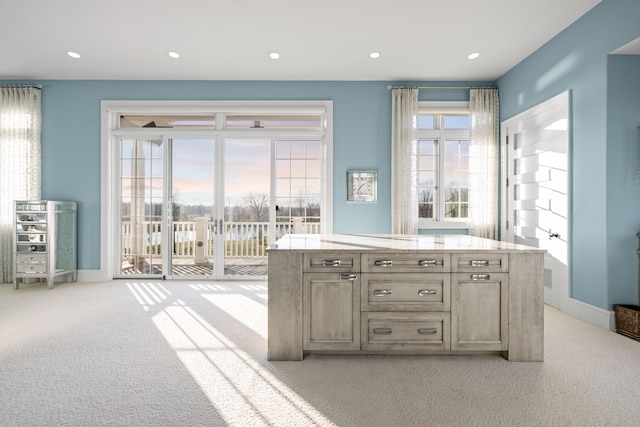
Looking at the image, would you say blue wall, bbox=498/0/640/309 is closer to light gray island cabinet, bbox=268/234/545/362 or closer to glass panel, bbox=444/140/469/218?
light gray island cabinet, bbox=268/234/545/362

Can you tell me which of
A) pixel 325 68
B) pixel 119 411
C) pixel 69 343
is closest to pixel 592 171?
pixel 325 68

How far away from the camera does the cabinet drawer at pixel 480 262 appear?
2.46 m

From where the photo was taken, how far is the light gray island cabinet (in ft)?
8.05

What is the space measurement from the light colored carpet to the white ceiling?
314 centimetres

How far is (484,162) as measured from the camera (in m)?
5.05

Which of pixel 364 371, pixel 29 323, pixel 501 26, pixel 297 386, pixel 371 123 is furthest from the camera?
pixel 371 123

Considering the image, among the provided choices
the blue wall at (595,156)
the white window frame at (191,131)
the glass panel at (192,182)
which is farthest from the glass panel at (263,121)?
the blue wall at (595,156)

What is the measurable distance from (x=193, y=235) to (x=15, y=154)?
9.16ft

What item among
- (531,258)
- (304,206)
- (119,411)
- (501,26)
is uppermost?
(501,26)

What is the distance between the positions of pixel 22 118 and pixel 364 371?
19.7ft

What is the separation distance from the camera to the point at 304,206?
5324 millimetres

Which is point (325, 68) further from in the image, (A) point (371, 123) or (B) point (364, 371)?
(B) point (364, 371)

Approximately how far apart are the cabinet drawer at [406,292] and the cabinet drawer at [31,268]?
184 inches

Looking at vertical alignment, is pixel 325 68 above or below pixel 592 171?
above
